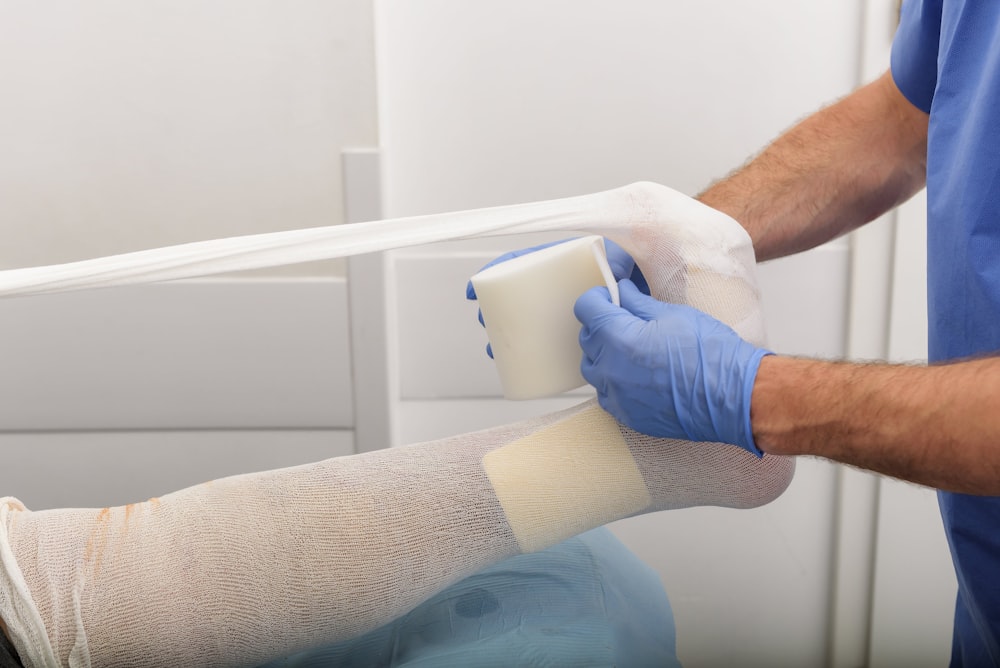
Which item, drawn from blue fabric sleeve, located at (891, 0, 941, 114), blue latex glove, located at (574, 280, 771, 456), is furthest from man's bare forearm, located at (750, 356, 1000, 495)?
blue fabric sleeve, located at (891, 0, 941, 114)

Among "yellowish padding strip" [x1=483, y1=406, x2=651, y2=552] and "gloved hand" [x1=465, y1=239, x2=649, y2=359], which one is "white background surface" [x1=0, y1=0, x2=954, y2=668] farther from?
"yellowish padding strip" [x1=483, y1=406, x2=651, y2=552]

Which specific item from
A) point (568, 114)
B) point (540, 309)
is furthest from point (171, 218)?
point (540, 309)

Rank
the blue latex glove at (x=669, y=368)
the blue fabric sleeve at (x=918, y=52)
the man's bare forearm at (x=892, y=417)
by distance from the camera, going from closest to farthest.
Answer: the man's bare forearm at (x=892, y=417) → the blue latex glove at (x=669, y=368) → the blue fabric sleeve at (x=918, y=52)

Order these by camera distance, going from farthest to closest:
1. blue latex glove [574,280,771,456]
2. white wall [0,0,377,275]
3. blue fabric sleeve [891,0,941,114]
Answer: white wall [0,0,377,275] → blue fabric sleeve [891,0,941,114] → blue latex glove [574,280,771,456]

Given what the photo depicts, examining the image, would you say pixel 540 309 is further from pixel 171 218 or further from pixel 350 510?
pixel 171 218

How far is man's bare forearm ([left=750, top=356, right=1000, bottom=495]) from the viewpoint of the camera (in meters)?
0.58

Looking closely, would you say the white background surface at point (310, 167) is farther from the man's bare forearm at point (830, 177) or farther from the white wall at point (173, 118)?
the man's bare forearm at point (830, 177)

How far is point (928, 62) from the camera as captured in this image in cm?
88

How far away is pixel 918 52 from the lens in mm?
874

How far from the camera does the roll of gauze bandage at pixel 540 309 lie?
0.73 m

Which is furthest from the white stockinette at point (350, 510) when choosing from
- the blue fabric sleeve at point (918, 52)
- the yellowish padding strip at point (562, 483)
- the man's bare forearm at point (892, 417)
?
the blue fabric sleeve at point (918, 52)

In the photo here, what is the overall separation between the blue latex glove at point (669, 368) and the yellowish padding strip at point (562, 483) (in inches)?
1.6

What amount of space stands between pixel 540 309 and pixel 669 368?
13cm

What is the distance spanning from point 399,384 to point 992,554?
863 millimetres
